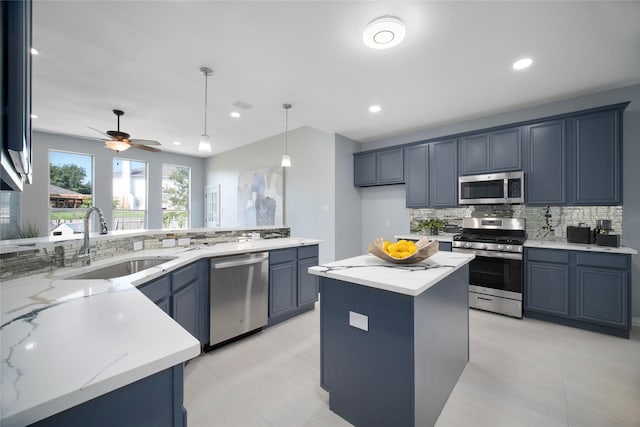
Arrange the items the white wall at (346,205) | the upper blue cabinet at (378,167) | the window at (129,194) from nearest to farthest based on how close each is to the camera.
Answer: the upper blue cabinet at (378,167), the white wall at (346,205), the window at (129,194)

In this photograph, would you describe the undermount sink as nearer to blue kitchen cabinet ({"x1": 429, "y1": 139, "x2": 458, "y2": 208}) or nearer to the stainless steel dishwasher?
the stainless steel dishwasher

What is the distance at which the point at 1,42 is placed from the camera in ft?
1.78

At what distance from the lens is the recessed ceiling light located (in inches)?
97.7

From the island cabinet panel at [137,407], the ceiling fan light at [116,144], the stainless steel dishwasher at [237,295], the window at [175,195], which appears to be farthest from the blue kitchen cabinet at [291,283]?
the window at [175,195]

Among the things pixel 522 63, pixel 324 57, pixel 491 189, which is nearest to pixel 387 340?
pixel 324 57

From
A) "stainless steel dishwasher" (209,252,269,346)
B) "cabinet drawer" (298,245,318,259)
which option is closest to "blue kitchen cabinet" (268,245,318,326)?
"cabinet drawer" (298,245,318,259)

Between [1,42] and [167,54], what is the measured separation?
2412mm

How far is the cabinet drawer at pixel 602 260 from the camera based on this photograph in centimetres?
264

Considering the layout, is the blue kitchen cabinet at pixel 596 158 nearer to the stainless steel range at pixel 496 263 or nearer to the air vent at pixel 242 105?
the stainless steel range at pixel 496 263

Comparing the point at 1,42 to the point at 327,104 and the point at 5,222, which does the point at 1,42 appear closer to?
the point at 327,104

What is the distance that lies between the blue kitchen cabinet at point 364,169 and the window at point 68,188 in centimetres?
565

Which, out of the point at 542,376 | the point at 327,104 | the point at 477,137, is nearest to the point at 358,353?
the point at 542,376

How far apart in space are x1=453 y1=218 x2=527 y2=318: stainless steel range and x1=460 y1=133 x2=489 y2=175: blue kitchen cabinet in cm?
73

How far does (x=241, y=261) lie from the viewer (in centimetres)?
255
